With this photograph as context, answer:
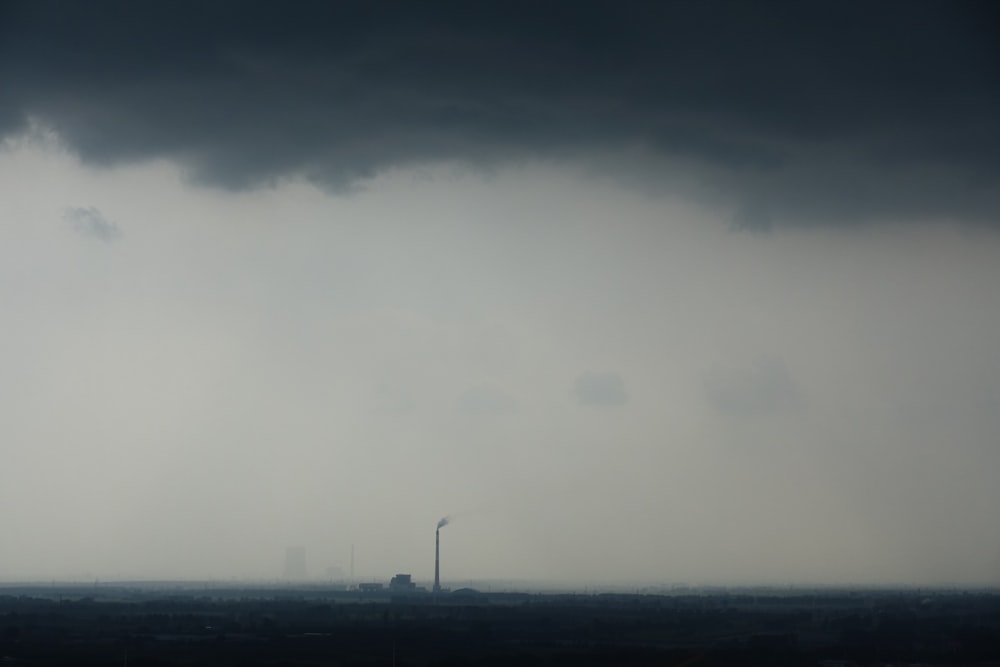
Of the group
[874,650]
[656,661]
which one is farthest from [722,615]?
[656,661]

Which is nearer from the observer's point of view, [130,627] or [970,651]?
[970,651]

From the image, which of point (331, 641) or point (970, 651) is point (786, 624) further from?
point (331, 641)

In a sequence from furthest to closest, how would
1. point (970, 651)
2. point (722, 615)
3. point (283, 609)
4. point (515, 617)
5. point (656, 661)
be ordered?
point (283, 609)
point (722, 615)
point (515, 617)
point (970, 651)
point (656, 661)

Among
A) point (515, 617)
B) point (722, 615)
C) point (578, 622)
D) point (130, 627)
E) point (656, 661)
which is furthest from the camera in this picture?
point (722, 615)

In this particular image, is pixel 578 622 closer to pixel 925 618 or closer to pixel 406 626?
pixel 406 626

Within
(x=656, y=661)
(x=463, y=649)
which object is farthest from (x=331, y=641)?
(x=656, y=661)

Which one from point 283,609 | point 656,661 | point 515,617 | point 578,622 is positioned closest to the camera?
point 656,661
